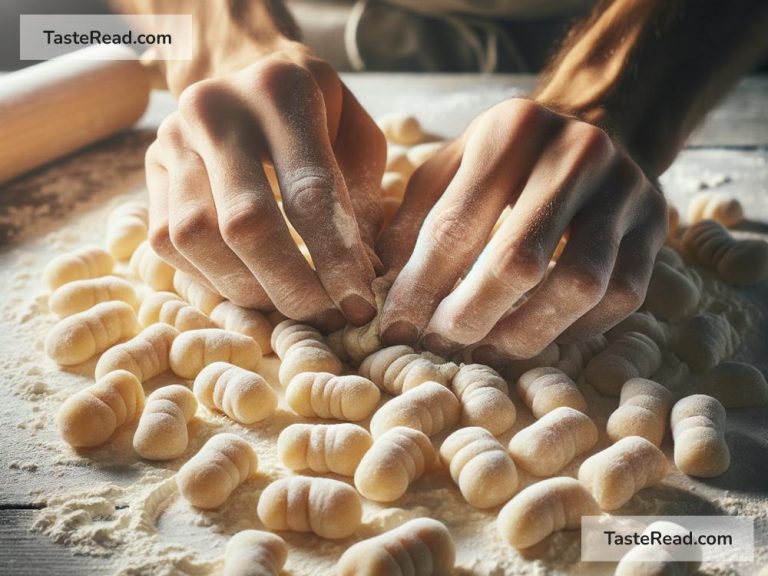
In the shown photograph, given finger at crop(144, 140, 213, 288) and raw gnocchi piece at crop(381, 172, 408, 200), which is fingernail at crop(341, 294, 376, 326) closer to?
finger at crop(144, 140, 213, 288)

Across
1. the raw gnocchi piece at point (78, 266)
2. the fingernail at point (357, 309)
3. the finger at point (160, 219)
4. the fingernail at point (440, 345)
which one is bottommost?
the raw gnocchi piece at point (78, 266)

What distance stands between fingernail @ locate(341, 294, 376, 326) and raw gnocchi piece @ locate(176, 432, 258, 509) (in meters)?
0.35

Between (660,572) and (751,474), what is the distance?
0.36 metres

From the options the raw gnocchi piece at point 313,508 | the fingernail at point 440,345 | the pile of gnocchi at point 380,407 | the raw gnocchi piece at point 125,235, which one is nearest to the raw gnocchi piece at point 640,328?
the pile of gnocchi at point 380,407

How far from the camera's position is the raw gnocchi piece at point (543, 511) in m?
1.18

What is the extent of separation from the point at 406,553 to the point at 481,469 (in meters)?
0.21

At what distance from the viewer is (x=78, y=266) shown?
1874 mm

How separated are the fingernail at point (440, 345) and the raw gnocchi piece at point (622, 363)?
0.25 meters

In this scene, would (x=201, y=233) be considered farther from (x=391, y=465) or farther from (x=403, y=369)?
(x=391, y=465)

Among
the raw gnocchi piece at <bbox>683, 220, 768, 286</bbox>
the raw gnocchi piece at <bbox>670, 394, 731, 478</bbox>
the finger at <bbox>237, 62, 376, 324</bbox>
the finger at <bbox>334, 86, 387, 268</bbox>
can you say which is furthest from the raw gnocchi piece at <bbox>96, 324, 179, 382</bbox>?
the raw gnocchi piece at <bbox>683, 220, 768, 286</bbox>

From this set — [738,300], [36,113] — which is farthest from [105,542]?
[36,113]

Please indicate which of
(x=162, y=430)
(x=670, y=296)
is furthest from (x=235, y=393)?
(x=670, y=296)

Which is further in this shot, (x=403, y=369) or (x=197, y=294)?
(x=197, y=294)

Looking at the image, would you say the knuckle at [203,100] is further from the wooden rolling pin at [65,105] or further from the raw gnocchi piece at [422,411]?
the wooden rolling pin at [65,105]
